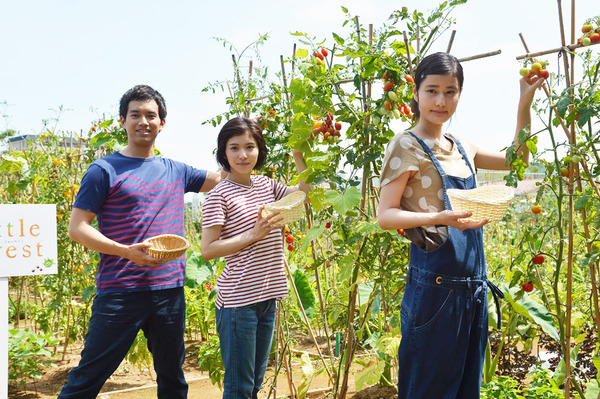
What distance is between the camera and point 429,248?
144 centimetres

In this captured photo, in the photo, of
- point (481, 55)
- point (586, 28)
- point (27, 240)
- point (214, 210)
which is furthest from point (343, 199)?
point (27, 240)

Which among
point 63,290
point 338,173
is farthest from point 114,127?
point 338,173

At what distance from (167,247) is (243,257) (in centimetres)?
34

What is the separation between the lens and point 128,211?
2.16 meters

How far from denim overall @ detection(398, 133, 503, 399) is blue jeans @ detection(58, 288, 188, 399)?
3.37ft

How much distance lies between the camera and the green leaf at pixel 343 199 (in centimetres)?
190

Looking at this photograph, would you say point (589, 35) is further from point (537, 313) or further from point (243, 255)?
point (243, 255)

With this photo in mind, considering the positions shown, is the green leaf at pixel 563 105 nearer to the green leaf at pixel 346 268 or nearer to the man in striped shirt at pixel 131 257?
the green leaf at pixel 346 268

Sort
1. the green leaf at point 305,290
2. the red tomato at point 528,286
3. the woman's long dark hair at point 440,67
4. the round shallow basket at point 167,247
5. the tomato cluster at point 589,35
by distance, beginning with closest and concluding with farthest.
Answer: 1. the woman's long dark hair at point 440,67
2. the tomato cluster at point 589,35
3. the red tomato at point 528,286
4. the round shallow basket at point 167,247
5. the green leaf at point 305,290

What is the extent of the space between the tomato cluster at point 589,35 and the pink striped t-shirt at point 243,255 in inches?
45.5

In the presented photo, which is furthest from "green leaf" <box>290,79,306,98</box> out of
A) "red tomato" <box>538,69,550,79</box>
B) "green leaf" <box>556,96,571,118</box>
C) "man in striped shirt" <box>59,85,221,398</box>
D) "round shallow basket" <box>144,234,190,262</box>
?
"green leaf" <box>556,96,571,118</box>

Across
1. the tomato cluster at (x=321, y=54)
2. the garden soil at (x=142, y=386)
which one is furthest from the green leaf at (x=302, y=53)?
Answer: the garden soil at (x=142, y=386)

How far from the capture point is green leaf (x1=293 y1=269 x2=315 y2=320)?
11.6 feet

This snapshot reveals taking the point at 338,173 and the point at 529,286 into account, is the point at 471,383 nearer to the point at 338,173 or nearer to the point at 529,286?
the point at 529,286
